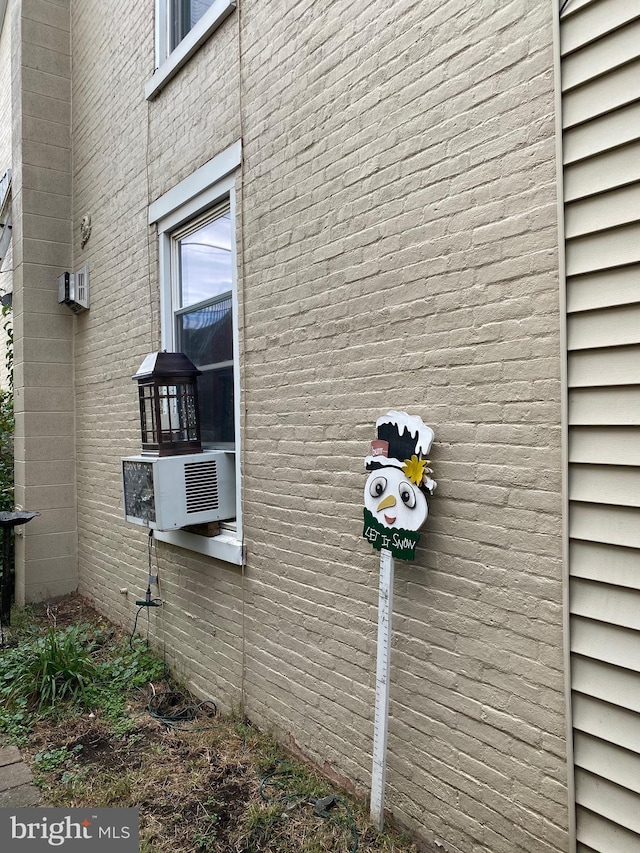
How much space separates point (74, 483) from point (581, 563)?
5.63 metres

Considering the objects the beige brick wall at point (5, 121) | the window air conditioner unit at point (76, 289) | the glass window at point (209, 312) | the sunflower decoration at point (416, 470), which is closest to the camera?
the sunflower decoration at point (416, 470)

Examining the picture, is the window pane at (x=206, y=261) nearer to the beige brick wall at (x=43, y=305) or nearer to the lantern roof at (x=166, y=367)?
the lantern roof at (x=166, y=367)

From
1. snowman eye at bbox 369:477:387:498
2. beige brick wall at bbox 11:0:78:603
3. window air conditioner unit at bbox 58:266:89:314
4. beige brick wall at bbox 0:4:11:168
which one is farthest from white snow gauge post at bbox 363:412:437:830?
beige brick wall at bbox 0:4:11:168

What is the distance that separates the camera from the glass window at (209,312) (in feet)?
13.2

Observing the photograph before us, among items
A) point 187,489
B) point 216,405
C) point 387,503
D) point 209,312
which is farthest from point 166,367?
point 387,503

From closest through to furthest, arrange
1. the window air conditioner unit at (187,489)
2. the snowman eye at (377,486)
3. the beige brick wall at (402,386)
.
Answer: the beige brick wall at (402,386) → the snowman eye at (377,486) → the window air conditioner unit at (187,489)

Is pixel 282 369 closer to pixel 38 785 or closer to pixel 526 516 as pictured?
pixel 526 516

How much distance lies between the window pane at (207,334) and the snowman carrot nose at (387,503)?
1823mm

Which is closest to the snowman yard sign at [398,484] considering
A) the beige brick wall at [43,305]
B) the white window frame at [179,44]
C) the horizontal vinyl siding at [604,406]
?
the horizontal vinyl siding at [604,406]

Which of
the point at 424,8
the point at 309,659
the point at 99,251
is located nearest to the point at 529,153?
the point at 424,8

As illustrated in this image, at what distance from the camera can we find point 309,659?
121 inches

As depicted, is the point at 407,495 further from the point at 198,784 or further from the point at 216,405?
the point at 216,405

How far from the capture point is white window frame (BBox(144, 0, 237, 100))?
3.80 m

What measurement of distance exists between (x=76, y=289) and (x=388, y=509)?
477cm
